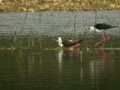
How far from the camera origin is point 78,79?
10.9 m

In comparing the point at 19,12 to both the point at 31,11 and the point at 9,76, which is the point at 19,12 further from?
the point at 9,76

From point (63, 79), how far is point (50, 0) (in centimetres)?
4805

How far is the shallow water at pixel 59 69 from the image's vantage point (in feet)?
33.5

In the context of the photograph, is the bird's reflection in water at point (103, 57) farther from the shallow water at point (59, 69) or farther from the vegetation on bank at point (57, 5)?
the vegetation on bank at point (57, 5)

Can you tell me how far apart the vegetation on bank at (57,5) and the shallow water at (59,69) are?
37740 millimetres

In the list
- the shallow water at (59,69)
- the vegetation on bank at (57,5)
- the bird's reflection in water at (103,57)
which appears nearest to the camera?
the shallow water at (59,69)

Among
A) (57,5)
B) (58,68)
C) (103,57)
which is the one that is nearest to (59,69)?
(58,68)

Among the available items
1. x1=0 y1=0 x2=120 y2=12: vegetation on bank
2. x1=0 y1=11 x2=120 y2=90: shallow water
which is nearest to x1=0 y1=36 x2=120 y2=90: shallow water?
x1=0 y1=11 x2=120 y2=90: shallow water

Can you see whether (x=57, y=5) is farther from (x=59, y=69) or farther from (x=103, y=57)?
(x=59, y=69)

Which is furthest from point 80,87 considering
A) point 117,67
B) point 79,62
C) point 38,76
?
point 79,62

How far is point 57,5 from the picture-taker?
57.4 m

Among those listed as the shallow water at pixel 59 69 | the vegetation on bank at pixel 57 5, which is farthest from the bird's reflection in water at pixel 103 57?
the vegetation on bank at pixel 57 5

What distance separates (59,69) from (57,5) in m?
45.3

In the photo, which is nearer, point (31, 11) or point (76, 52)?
point (76, 52)
